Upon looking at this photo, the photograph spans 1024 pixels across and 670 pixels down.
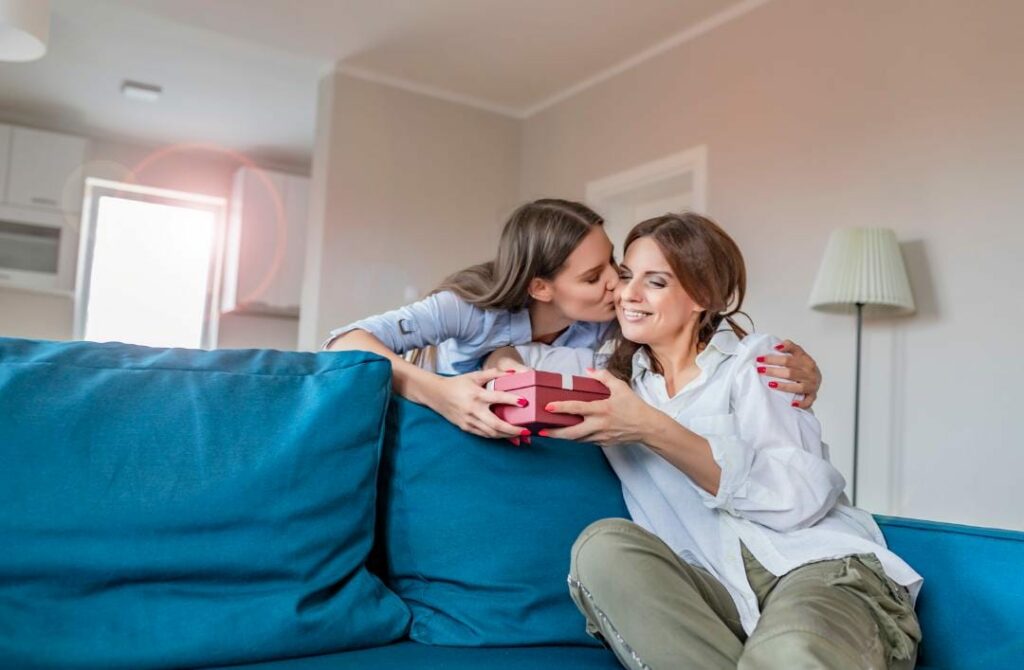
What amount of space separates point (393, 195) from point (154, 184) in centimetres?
238

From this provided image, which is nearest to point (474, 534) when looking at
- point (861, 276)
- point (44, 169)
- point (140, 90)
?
point (861, 276)

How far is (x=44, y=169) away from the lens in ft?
20.4

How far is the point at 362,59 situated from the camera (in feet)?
17.1

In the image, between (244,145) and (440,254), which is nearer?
(440,254)

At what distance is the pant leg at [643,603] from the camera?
3.95 feet

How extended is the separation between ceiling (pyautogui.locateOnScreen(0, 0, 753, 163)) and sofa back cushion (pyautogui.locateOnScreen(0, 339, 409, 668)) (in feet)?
11.6

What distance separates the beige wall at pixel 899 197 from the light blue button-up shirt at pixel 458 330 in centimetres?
184

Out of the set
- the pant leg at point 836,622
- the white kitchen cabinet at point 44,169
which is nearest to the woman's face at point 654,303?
the pant leg at point 836,622

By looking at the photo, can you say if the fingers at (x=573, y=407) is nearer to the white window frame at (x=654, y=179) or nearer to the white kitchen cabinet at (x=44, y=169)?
the white window frame at (x=654, y=179)

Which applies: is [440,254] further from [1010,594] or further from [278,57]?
[1010,594]

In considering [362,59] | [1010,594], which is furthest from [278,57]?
[1010,594]

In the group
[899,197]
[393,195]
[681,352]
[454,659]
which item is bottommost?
[454,659]

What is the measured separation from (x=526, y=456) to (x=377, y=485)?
0.78ft

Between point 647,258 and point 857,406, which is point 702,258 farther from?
point 857,406
